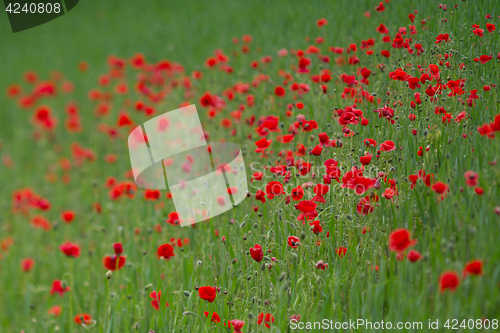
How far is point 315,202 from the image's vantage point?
2305 millimetres

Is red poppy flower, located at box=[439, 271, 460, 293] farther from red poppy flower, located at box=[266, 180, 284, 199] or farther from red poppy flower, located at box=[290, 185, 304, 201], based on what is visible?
red poppy flower, located at box=[266, 180, 284, 199]

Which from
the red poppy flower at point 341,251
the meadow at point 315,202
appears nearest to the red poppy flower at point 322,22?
the meadow at point 315,202

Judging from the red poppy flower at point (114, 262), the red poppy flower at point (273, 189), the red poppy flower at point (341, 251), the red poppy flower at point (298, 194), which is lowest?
the red poppy flower at point (114, 262)

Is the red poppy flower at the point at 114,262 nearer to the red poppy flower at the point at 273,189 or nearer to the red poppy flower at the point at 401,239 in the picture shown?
the red poppy flower at the point at 273,189

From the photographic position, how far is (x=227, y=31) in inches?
203

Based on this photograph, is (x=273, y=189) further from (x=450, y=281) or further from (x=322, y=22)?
(x=322, y=22)

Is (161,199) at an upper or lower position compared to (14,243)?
upper

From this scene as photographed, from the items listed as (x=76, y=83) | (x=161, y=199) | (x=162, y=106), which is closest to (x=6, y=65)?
(x=76, y=83)

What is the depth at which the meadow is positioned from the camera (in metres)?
1.78

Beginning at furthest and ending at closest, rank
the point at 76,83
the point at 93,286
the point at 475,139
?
the point at 76,83 → the point at 93,286 → the point at 475,139

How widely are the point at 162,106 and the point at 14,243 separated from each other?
220 cm

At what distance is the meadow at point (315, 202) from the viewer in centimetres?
178

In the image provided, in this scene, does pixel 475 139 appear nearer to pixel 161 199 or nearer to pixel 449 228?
pixel 449 228

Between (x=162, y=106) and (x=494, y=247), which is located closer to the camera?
(x=494, y=247)
